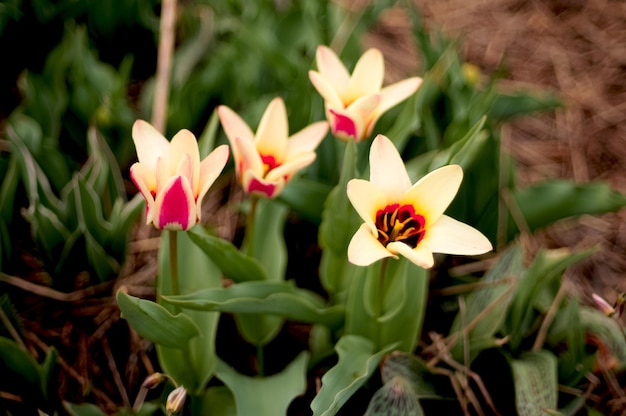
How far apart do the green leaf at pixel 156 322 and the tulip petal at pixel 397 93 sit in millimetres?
546

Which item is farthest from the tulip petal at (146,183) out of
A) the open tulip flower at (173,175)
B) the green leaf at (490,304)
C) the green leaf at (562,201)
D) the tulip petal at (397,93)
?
the green leaf at (562,201)

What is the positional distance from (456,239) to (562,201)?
0.73 m

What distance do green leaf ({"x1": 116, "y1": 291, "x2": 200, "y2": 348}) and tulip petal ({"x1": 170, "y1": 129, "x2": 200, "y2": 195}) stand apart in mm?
205

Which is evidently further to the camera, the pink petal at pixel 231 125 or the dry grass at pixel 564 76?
the dry grass at pixel 564 76

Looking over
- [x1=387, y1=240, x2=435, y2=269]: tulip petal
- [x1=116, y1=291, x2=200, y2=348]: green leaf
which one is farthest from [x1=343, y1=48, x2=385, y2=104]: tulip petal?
[x1=116, y1=291, x2=200, y2=348]: green leaf

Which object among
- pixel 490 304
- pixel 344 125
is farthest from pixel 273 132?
pixel 490 304

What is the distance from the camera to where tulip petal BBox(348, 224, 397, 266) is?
38.0 inches

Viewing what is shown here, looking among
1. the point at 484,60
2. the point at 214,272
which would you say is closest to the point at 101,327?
the point at 214,272

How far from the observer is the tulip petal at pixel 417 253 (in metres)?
0.96

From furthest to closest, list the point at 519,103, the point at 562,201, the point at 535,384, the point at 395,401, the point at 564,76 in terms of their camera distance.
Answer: the point at 564,76
the point at 519,103
the point at 562,201
the point at 535,384
the point at 395,401

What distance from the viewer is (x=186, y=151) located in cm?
107

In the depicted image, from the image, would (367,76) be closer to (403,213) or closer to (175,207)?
(403,213)

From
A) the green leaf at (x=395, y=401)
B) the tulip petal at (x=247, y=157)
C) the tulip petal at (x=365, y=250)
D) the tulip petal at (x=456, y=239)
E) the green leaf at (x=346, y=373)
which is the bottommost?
the green leaf at (x=395, y=401)

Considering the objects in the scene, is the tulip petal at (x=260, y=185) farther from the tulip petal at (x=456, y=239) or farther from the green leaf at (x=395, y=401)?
the green leaf at (x=395, y=401)
